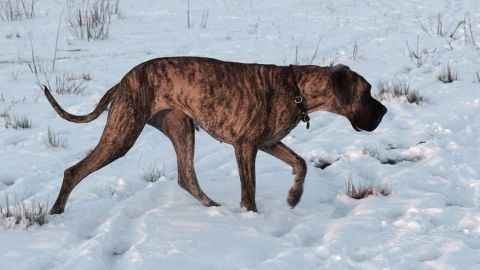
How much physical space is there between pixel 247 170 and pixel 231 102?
51 cm

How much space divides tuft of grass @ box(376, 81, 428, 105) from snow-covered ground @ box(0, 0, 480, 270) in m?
0.10

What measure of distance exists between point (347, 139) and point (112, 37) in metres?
6.35

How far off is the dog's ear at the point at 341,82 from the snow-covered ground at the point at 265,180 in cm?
91

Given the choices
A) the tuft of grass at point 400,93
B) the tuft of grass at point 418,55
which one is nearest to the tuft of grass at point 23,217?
the tuft of grass at point 400,93

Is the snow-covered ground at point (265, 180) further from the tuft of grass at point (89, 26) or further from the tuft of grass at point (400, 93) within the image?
the tuft of grass at point (89, 26)

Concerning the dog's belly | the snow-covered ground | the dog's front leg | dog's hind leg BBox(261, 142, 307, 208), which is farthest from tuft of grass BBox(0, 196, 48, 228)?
dog's hind leg BBox(261, 142, 307, 208)

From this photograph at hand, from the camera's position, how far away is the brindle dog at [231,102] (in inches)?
198

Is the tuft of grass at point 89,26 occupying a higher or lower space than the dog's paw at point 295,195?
higher

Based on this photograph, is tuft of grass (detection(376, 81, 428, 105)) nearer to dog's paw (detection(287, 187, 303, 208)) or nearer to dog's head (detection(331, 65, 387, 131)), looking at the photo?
dog's head (detection(331, 65, 387, 131))

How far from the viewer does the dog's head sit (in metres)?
5.12

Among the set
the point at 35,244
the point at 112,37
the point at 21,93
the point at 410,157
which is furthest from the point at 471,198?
the point at 112,37

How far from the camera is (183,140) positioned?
556 cm

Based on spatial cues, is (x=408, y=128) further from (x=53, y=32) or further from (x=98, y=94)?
(x=53, y=32)

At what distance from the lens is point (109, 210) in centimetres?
523
